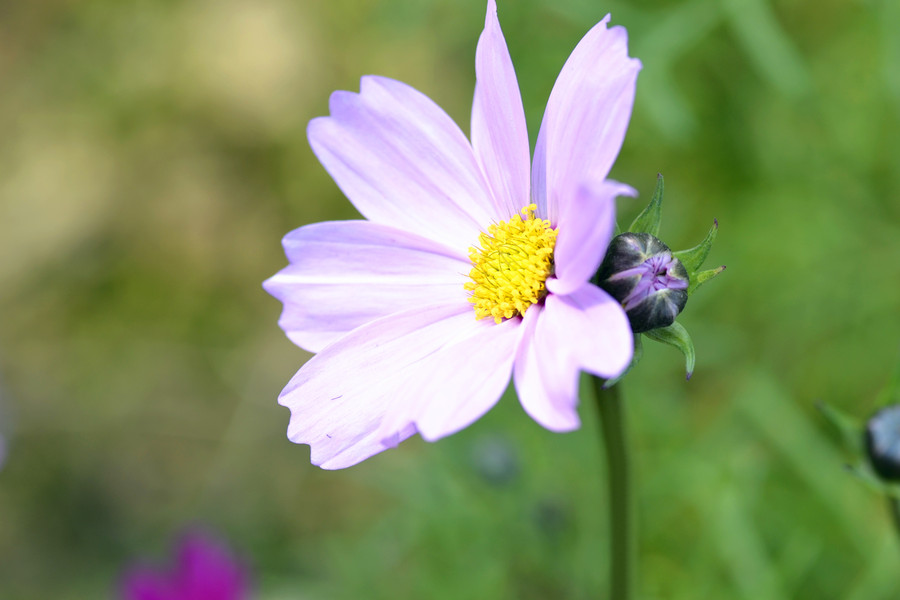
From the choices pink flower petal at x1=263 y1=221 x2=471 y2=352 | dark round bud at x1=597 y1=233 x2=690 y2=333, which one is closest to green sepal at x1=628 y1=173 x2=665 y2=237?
dark round bud at x1=597 y1=233 x2=690 y2=333

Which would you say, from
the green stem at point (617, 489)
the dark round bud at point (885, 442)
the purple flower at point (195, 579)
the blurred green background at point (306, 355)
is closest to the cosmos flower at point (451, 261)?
the green stem at point (617, 489)

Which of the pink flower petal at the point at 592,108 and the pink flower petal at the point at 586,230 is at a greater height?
the pink flower petal at the point at 592,108

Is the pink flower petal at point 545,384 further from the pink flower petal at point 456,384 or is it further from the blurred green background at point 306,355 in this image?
the blurred green background at point 306,355

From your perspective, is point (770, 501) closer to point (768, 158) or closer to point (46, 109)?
point (768, 158)

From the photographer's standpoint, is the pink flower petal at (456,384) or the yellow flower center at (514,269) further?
the yellow flower center at (514,269)

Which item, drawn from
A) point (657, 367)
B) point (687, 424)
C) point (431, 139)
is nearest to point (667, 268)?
point (431, 139)

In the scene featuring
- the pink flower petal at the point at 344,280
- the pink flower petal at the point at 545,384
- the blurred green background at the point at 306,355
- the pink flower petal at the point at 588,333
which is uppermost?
the pink flower petal at the point at 344,280
